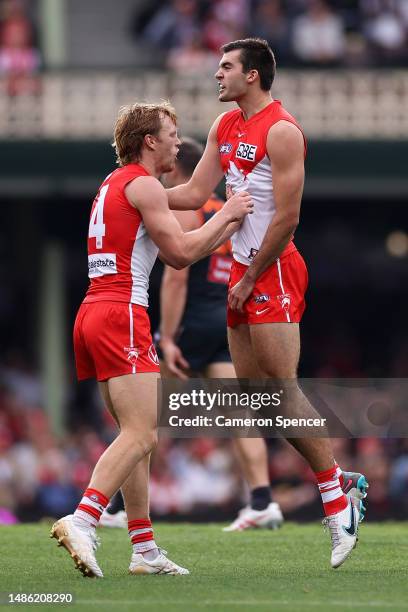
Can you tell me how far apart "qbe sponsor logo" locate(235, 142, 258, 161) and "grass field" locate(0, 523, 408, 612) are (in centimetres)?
218

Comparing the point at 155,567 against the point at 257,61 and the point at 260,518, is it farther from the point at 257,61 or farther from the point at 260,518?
the point at 260,518

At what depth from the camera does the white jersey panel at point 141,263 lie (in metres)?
7.75

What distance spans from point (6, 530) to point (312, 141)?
1057 cm

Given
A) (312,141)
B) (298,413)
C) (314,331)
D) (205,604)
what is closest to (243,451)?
(298,413)

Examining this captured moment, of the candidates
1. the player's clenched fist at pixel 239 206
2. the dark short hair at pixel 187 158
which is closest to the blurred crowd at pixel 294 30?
the dark short hair at pixel 187 158

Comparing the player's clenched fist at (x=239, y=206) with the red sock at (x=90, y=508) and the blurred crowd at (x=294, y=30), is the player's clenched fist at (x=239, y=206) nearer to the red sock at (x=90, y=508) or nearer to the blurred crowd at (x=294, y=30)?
the red sock at (x=90, y=508)

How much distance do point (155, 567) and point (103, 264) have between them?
1.56 metres

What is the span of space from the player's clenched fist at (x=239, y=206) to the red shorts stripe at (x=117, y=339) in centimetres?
68

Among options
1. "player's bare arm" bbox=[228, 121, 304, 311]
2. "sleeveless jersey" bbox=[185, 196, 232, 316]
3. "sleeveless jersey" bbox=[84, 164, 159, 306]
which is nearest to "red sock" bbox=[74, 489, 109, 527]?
"sleeveless jersey" bbox=[84, 164, 159, 306]

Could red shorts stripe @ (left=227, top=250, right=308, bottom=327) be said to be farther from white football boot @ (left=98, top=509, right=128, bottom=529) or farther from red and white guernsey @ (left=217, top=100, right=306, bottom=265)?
white football boot @ (left=98, top=509, right=128, bottom=529)

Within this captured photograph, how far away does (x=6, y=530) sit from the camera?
10.6 metres

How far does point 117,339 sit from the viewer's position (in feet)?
25.0

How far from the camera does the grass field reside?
22.2 ft

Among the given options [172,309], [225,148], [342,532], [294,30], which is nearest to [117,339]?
[225,148]
